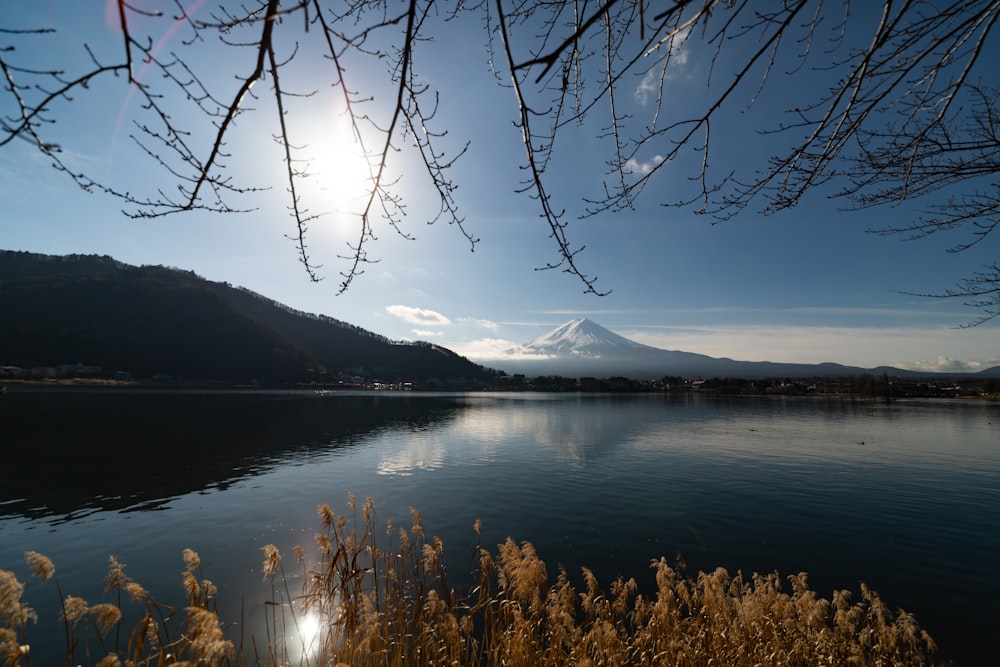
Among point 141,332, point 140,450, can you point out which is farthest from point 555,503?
point 141,332

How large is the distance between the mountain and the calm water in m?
99.5

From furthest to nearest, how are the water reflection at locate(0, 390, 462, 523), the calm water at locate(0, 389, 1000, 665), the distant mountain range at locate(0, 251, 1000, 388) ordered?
the distant mountain range at locate(0, 251, 1000, 388)
the water reflection at locate(0, 390, 462, 523)
the calm water at locate(0, 389, 1000, 665)

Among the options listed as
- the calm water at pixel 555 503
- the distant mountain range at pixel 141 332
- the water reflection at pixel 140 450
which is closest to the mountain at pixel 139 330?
the distant mountain range at pixel 141 332

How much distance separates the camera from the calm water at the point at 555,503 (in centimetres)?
1206

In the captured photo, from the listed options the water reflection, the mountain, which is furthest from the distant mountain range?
the water reflection

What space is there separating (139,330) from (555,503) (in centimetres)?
16032

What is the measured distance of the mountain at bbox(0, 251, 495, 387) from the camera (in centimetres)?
11725

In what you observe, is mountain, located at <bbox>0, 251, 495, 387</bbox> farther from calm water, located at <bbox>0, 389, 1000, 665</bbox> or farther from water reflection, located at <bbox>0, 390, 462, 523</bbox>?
calm water, located at <bbox>0, 389, 1000, 665</bbox>

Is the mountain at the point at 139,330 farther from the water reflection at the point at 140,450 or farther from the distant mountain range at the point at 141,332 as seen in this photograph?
the water reflection at the point at 140,450

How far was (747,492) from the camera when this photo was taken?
21547 mm

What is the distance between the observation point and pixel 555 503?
19.2 m

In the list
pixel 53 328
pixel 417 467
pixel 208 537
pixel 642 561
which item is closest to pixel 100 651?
pixel 208 537

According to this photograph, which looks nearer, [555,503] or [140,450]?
[555,503]

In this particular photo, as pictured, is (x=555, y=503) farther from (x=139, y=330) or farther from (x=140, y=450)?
(x=139, y=330)
